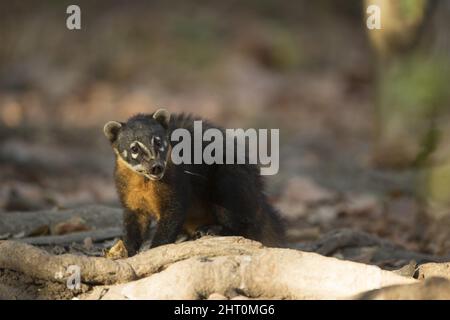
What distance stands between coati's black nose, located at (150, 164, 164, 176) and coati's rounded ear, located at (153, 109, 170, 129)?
0.58 meters

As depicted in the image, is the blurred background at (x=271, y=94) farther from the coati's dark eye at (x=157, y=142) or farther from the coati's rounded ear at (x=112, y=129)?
the coati's dark eye at (x=157, y=142)

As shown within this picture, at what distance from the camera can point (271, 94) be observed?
19.4 m

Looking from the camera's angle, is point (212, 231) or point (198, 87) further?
point (198, 87)

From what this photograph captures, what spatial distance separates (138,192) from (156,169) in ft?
1.61

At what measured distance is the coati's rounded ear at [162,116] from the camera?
22.9ft

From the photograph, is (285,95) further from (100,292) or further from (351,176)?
(100,292)

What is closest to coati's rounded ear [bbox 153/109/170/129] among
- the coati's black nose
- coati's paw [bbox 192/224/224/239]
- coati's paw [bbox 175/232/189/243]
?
the coati's black nose

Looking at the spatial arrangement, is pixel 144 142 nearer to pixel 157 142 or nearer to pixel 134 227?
pixel 157 142

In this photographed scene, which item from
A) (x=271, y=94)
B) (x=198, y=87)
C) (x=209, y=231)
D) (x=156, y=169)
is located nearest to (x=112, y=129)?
(x=156, y=169)

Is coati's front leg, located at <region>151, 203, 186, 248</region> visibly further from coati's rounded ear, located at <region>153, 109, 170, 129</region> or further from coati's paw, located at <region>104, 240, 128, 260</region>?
coati's rounded ear, located at <region>153, 109, 170, 129</region>

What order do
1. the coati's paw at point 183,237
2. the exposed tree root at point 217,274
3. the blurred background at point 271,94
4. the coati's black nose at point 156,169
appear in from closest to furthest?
the exposed tree root at point 217,274
the coati's black nose at point 156,169
the coati's paw at point 183,237
the blurred background at point 271,94

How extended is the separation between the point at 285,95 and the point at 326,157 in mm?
4106

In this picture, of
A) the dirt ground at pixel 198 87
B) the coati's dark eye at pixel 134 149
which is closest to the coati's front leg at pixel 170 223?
the coati's dark eye at pixel 134 149

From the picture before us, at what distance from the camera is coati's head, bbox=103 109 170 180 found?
21.6 ft
